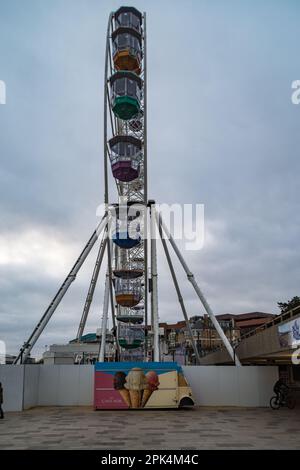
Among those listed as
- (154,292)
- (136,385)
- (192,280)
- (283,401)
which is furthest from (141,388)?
(192,280)

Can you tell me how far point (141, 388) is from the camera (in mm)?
23312

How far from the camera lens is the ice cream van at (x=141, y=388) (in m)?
23.2

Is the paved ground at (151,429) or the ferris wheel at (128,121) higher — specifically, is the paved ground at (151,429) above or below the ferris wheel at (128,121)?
below

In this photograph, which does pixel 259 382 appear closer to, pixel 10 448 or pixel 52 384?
pixel 52 384

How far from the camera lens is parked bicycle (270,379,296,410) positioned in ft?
80.7

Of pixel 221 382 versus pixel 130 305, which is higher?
pixel 130 305

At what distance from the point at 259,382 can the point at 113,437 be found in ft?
44.4

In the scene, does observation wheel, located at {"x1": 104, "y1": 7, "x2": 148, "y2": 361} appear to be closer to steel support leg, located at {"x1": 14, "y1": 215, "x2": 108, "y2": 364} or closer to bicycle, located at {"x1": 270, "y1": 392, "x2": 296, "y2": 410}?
→ steel support leg, located at {"x1": 14, "y1": 215, "x2": 108, "y2": 364}

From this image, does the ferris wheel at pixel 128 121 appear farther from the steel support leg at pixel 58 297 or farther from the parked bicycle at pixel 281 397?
the parked bicycle at pixel 281 397

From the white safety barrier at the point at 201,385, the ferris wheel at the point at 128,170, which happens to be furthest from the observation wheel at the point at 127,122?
the white safety barrier at the point at 201,385

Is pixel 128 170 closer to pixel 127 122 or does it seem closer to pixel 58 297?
pixel 127 122
